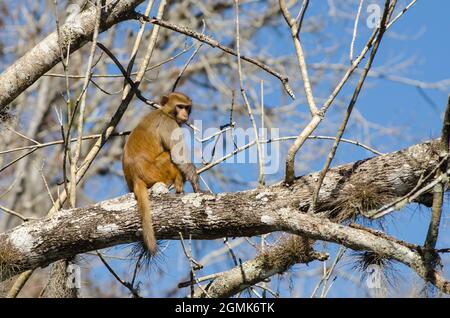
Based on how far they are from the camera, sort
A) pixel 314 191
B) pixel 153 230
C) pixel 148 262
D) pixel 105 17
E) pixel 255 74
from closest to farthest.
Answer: pixel 314 191 → pixel 153 230 → pixel 148 262 → pixel 105 17 → pixel 255 74

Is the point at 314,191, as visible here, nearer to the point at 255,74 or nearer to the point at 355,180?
the point at 355,180

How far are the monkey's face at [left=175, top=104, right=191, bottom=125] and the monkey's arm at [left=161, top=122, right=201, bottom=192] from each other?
0.27 metres

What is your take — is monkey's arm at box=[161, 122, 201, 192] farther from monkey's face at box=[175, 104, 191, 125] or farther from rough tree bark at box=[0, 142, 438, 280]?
rough tree bark at box=[0, 142, 438, 280]

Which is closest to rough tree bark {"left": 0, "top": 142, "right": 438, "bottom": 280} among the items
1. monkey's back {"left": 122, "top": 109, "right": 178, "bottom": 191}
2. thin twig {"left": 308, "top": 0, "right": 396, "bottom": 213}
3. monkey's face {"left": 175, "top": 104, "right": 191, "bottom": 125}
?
thin twig {"left": 308, "top": 0, "right": 396, "bottom": 213}

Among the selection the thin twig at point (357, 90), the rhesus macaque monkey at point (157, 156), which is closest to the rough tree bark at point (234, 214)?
the thin twig at point (357, 90)

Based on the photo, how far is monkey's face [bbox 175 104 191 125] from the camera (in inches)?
287

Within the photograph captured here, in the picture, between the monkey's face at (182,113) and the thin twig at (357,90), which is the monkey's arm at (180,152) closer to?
the monkey's face at (182,113)

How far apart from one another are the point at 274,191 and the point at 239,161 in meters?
0.78

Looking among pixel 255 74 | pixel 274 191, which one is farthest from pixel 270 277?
pixel 255 74

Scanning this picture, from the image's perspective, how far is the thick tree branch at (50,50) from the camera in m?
5.61

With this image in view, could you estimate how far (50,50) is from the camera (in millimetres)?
5633

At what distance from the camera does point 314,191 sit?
15.2 feet

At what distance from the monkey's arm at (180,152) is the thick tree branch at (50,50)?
4.48ft

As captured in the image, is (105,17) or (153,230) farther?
(105,17)
